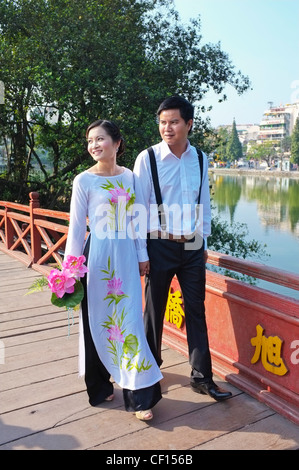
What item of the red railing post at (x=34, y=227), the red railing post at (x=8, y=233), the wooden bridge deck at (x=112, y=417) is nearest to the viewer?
the wooden bridge deck at (x=112, y=417)

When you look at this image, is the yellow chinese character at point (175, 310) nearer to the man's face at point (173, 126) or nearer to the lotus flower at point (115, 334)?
the lotus flower at point (115, 334)

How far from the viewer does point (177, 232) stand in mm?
2207

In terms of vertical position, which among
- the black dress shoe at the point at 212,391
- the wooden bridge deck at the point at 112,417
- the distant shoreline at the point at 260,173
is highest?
the distant shoreline at the point at 260,173

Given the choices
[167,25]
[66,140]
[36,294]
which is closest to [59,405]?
[36,294]

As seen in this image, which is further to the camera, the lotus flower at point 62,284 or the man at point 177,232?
the man at point 177,232

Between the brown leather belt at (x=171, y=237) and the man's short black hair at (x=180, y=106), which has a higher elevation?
the man's short black hair at (x=180, y=106)

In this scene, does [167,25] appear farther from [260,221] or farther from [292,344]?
[260,221]

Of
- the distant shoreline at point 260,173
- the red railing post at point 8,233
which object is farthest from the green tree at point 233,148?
the red railing post at point 8,233

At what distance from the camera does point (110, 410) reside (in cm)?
221

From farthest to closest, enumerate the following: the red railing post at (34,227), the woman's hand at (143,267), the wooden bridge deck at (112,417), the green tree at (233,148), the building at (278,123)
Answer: the building at (278,123) < the green tree at (233,148) < the red railing post at (34,227) < the woman's hand at (143,267) < the wooden bridge deck at (112,417)

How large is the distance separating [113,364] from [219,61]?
28.8 feet

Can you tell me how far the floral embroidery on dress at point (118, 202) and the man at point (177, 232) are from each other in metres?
0.07

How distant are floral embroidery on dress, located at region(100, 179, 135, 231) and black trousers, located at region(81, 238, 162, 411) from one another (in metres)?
0.18

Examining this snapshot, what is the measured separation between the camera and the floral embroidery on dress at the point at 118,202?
7.08 ft
